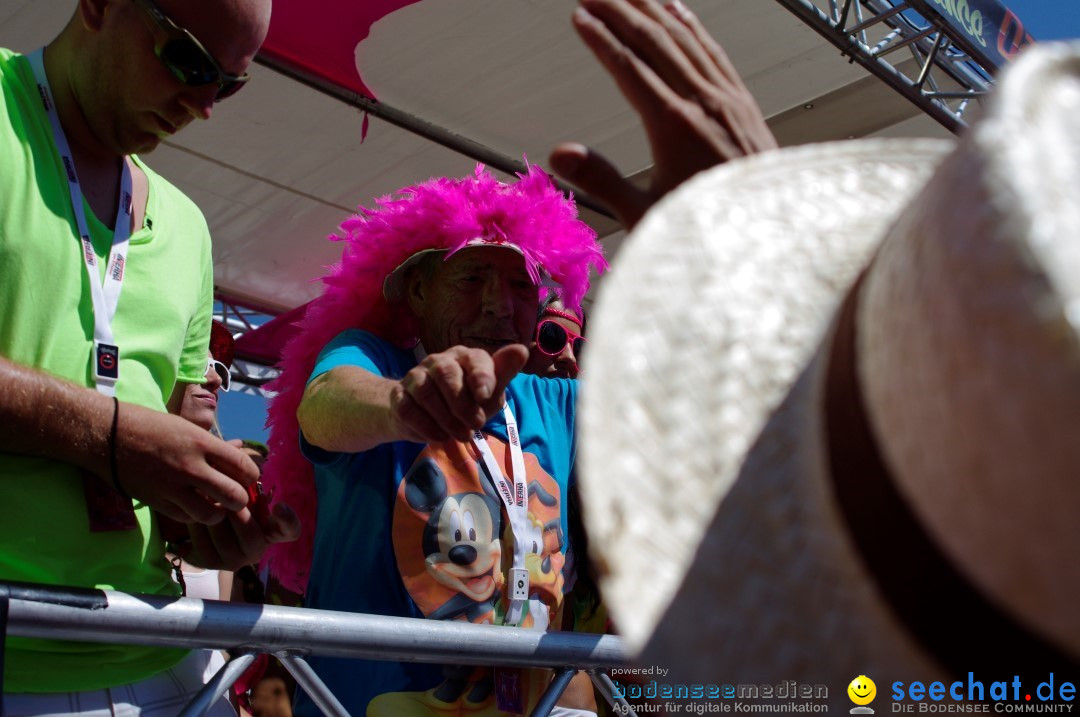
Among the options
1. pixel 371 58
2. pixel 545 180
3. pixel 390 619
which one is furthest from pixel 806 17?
pixel 390 619

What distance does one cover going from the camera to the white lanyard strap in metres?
1.97

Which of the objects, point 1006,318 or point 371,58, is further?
point 371,58

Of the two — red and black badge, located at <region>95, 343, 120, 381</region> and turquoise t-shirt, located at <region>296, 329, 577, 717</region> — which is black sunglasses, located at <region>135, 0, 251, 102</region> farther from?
turquoise t-shirt, located at <region>296, 329, 577, 717</region>

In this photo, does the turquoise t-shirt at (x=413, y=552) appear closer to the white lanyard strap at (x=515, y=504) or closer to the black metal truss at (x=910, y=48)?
the white lanyard strap at (x=515, y=504)

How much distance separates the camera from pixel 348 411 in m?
1.77

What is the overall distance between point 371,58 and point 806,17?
211 cm

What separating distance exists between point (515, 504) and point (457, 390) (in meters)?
0.65

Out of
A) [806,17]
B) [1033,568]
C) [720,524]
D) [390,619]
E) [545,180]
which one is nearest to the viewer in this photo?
[1033,568]

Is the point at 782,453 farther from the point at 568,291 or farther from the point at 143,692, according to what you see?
the point at 568,291

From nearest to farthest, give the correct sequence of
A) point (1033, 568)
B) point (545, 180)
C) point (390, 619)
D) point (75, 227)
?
point (1033, 568), point (75, 227), point (390, 619), point (545, 180)

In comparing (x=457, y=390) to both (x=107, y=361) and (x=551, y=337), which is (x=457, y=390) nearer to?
(x=107, y=361)

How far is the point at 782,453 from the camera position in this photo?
26.4 inches

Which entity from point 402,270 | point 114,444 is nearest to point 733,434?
point 114,444

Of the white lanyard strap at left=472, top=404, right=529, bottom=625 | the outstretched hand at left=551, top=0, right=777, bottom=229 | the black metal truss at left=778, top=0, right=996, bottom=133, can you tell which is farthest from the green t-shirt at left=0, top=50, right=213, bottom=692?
the black metal truss at left=778, top=0, right=996, bottom=133
